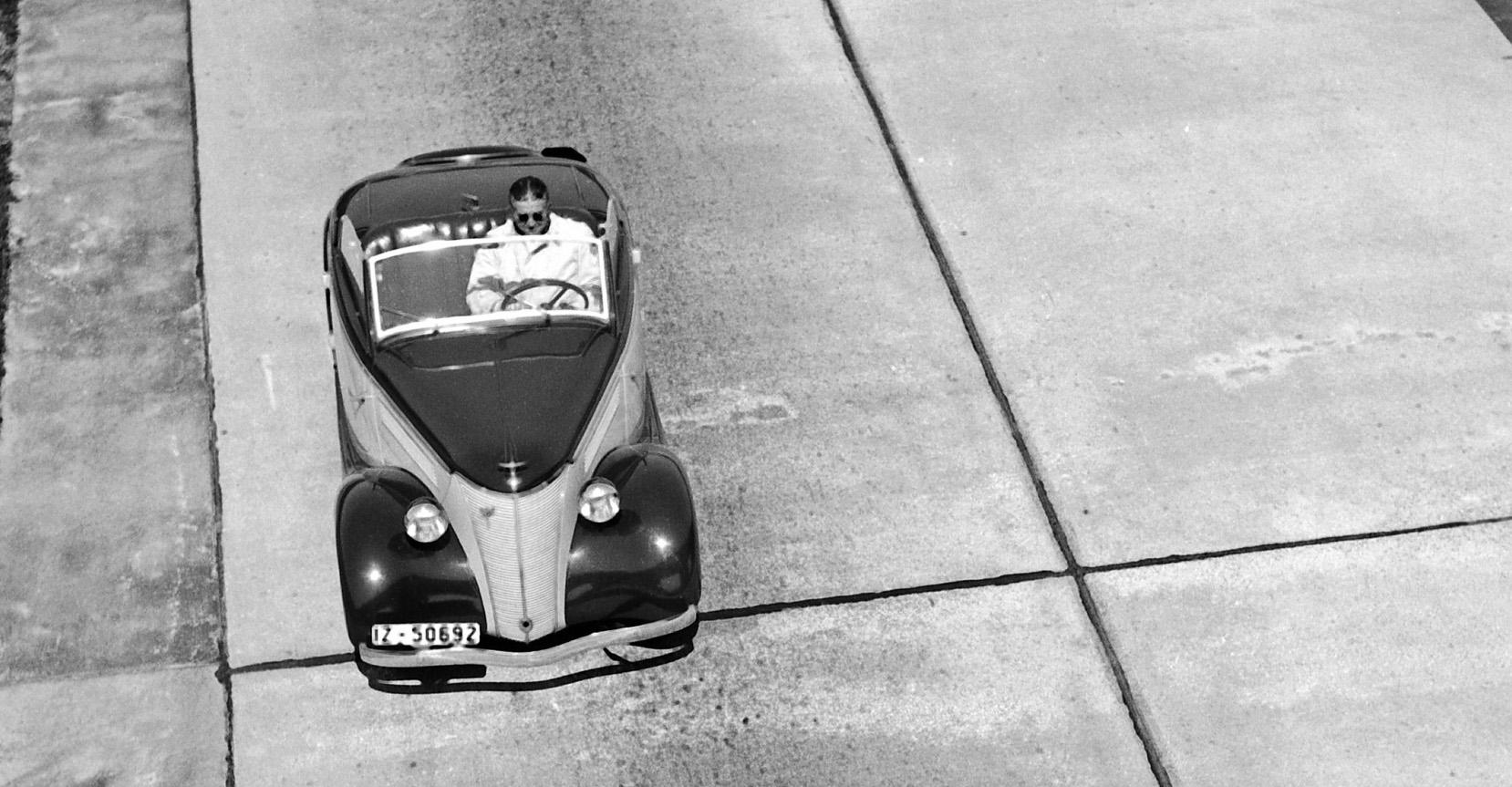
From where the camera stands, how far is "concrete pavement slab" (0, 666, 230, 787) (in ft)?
19.2

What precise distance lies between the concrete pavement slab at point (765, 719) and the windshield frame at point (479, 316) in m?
1.41

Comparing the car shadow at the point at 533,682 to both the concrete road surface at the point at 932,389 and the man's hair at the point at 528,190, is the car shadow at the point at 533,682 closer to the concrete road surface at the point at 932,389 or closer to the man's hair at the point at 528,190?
the concrete road surface at the point at 932,389

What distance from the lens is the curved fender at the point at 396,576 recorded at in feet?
18.6

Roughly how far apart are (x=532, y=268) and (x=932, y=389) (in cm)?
210

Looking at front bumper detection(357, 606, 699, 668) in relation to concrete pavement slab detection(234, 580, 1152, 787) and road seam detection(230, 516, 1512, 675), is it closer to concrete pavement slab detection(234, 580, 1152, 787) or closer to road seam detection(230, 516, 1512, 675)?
concrete pavement slab detection(234, 580, 1152, 787)

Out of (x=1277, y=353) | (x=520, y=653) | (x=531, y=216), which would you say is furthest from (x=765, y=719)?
(x=1277, y=353)

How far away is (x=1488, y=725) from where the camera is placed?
621cm

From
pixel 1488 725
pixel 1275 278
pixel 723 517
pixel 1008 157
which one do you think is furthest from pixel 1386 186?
pixel 723 517

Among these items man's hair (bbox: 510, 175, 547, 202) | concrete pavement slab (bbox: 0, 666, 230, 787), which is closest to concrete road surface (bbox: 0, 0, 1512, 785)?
concrete pavement slab (bbox: 0, 666, 230, 787)

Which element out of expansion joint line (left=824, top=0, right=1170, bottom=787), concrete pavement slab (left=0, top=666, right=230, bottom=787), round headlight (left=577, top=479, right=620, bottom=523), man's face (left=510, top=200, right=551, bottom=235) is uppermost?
man's face (left=510, top=200, right=551, bottom=235)

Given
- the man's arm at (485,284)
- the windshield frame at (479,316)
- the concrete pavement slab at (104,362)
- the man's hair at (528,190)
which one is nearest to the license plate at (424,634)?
the concrete pavement slab at (104,362)

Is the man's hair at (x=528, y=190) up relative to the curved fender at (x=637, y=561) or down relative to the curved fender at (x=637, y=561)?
up

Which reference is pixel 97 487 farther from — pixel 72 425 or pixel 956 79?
pixel 956 79

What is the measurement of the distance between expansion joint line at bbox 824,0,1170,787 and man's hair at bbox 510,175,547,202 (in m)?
2.38
